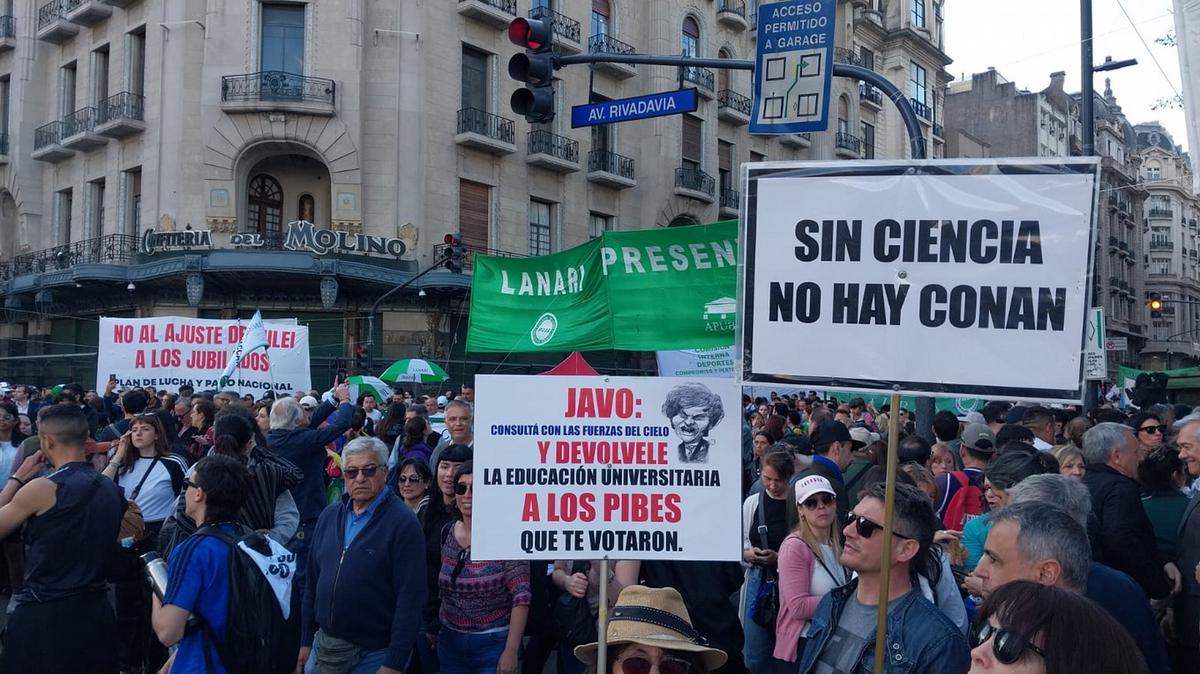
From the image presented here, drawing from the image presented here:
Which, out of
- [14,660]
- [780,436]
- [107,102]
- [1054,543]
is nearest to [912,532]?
[1054,543]

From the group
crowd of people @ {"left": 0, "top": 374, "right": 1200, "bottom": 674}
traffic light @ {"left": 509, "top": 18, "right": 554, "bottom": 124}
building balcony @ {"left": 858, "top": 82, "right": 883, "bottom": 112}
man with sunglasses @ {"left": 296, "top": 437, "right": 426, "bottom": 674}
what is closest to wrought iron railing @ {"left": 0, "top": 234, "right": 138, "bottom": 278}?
traffic light @ {"left": 509, "top": 18, "right": 554, "bottom": 124}

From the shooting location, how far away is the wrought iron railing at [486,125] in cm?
2755

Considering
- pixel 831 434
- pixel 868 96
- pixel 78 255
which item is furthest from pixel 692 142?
pixel 831 434

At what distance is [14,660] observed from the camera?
4.47m

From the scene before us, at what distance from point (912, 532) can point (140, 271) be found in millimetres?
25527

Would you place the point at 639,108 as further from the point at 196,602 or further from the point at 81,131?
the point at 81,131

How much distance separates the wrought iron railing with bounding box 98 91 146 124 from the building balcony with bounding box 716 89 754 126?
18.8 m

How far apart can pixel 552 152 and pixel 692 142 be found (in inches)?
275

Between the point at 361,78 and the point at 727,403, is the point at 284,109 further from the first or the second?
the point at 727,403

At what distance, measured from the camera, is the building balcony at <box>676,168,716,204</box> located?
3331 centimetres

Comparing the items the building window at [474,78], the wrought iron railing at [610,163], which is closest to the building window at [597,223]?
the wrought iron railing at [610,163]

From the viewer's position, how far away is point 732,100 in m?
35.6

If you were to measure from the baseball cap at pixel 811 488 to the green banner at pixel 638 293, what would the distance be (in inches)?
109

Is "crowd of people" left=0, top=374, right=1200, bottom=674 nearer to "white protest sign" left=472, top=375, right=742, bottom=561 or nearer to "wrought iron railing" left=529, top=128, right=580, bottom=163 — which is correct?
"white protest sign" left=472, top=375, right=742, bottom=561
